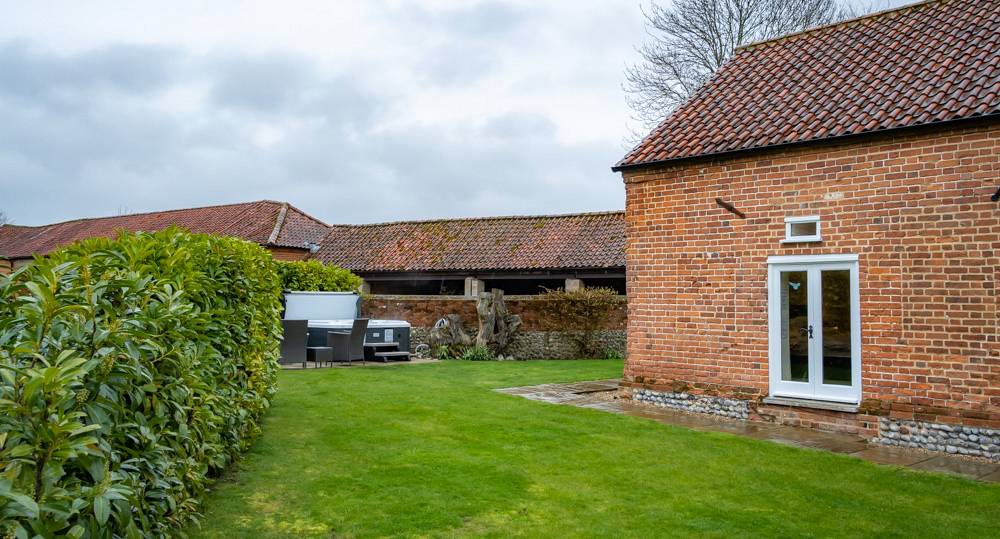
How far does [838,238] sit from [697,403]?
3.23m

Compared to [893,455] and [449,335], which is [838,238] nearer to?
[893,455]

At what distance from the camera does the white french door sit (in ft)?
29.7

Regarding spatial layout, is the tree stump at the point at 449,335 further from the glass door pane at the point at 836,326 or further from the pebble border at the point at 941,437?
the pebble border at the point at 941,437

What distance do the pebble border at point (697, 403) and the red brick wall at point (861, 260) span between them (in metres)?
0.18

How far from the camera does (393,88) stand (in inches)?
961

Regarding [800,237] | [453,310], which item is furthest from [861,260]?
[453,310]

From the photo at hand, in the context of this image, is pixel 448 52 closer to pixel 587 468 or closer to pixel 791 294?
pixel 791 294

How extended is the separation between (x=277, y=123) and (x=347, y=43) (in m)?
17.4

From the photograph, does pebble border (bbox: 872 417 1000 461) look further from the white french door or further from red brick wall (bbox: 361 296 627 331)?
red brick wall (bbox: 361 296 627 331)

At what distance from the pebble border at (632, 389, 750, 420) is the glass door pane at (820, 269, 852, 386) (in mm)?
1295

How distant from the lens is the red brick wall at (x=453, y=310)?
20844mm

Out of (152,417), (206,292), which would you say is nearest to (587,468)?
(206,292)

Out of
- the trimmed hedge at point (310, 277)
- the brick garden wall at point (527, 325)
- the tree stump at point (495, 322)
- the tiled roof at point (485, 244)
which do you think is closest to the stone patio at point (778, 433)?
the tree stump at point (495, 322)

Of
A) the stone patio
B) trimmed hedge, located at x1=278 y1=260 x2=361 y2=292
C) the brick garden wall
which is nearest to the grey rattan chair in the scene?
trimmed hedge, located at x1=278 y1=260 x2=361 y2=292
